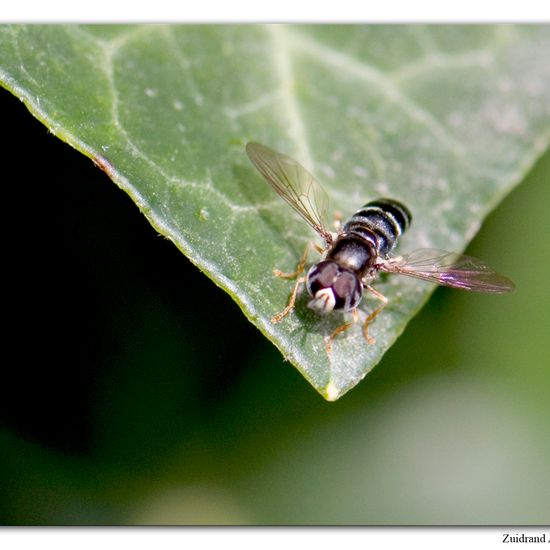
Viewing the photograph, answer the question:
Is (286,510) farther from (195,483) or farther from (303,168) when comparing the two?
(303,168)

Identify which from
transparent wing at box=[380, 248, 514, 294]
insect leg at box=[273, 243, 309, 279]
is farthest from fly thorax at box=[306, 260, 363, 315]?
Result: transparent wing at box=[380, 248, 514, 294]

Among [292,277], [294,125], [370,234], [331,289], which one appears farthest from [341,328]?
[294,125]

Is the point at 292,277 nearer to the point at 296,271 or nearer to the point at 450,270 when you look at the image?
the point at 296,271

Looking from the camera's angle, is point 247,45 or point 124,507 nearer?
point 124,507

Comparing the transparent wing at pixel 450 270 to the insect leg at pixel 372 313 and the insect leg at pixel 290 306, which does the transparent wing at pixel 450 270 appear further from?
the insect leg at pixel 290 306

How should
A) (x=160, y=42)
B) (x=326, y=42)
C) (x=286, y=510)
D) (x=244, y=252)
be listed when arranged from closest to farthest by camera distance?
(x=244, y=252), (x=286, y=510), (x=160, y=42), (x=326, y=42)

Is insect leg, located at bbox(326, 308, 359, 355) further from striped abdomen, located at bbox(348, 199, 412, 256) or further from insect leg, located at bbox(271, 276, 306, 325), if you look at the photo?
striped abdomen, located at bbox(348, 199, 412, 256)

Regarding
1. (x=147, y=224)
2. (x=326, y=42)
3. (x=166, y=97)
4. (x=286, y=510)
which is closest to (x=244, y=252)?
(x=147, y=224)

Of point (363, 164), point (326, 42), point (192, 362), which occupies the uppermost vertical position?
point (326, 42)
